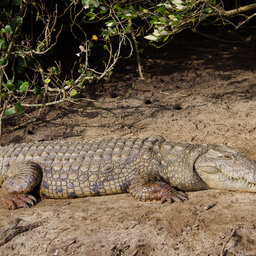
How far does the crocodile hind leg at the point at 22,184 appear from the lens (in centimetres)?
422

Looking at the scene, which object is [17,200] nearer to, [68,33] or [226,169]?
[226,169]

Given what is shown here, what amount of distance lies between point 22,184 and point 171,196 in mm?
1931

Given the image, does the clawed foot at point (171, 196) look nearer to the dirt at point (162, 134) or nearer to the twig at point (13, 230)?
the dirt at point (162, 134)

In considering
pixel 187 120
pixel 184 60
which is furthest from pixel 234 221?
pixel 184 60

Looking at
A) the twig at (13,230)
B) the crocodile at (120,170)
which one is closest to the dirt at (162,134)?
the twig at (13,230)

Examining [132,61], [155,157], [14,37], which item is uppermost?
[14,37]

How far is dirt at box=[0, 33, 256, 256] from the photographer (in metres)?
3.04

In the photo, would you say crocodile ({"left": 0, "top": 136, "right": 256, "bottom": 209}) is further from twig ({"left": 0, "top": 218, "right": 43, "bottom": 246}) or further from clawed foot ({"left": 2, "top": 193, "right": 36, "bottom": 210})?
twig ({"left": 0, "top": 218, "right": 43, "bottom": 246})

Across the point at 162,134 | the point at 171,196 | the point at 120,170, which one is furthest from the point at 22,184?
the point at 162,134

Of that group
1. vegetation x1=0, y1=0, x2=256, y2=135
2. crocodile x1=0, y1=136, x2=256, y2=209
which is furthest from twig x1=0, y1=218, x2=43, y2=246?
vegetation x1=0, y1=0, x2=256, y2=135

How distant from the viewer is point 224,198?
142 inches

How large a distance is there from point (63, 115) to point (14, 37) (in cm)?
173

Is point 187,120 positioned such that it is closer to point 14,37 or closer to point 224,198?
point 224,198

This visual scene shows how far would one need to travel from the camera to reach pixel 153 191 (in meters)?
3.94
